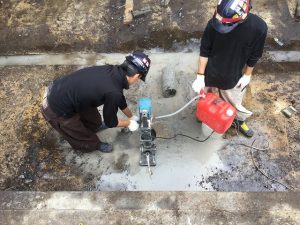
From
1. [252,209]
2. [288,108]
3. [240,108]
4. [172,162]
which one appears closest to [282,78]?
[288,108]

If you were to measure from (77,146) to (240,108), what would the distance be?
2.15 meters

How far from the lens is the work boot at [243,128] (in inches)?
177

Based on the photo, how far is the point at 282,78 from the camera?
5.14 metres

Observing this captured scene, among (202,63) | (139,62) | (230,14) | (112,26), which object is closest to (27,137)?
(139,62)

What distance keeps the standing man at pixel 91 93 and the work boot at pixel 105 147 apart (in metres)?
0.41

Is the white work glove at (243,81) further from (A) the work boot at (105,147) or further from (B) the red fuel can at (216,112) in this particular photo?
(A) the work boot at (105,147)

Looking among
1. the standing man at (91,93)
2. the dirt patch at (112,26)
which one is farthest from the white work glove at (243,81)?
the dirt patch at (112,26)

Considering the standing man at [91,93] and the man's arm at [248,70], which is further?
the man's arm at [248,70]

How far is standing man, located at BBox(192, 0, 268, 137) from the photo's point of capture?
3.24 m

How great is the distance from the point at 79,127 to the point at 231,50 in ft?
6.36

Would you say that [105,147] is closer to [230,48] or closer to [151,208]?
[151,208]

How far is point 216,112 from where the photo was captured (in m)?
3.66

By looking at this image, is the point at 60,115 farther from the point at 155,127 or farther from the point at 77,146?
the point at 155,127

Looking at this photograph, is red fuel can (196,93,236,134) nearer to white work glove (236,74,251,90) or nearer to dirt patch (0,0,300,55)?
white work glove (236,74,251,90)
